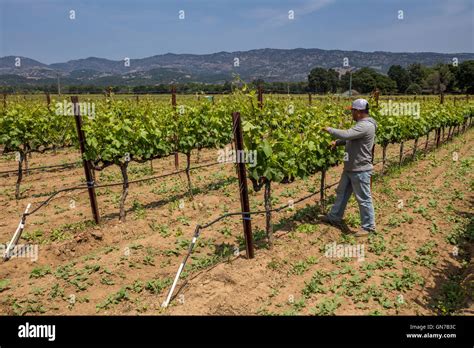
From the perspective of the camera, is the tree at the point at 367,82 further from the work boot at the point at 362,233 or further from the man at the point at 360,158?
the work boot at the point at 362,233

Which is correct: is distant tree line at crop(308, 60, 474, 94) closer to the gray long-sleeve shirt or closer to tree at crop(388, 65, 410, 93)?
tree at crop(388, 65, 410, 93)

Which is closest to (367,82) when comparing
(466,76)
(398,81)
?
(398,81)

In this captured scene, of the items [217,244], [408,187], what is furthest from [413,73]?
[217,244]

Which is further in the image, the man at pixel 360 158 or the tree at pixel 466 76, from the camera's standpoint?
the tree at pixel 466 76

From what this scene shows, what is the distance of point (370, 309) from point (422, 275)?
1541 millimetres

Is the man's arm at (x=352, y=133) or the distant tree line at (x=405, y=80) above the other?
the distant tree line at (x=405, y=80)

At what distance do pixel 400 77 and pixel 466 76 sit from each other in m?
13.5

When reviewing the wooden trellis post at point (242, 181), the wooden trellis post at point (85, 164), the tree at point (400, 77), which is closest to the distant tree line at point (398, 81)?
the tree at point (400, 77)

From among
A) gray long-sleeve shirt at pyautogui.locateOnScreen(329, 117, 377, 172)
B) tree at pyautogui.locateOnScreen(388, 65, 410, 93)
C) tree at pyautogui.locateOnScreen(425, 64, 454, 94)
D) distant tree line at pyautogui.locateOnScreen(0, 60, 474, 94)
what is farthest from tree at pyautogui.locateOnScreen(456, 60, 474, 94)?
gray long-sleeve shirt at pyautogui.locateOnScreen(329, 117, 377, 172)

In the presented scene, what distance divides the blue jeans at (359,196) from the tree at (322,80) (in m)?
46.1

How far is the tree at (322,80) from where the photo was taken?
55600 millimetres

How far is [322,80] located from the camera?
197 feet

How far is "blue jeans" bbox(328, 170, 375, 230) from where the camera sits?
7285mm
